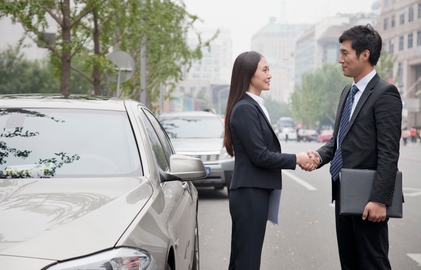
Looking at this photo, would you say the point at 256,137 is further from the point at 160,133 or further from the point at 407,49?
the point at 407,49

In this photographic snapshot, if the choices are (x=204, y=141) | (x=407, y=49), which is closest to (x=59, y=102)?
(x=204, y=141)

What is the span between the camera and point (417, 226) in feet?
29.7

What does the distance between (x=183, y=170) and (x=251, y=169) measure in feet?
1.35

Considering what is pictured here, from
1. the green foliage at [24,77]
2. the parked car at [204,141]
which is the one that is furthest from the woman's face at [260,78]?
the green foliage at [24,77]

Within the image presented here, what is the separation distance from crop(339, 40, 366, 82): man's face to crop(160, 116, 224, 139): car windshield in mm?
9604

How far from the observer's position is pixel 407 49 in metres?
80.8

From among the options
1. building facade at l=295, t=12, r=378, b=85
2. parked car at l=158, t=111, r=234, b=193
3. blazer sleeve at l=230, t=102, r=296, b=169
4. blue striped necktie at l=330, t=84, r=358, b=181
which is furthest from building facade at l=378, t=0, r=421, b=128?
blazer sleeve at l=230, t=102, r=296, b=169

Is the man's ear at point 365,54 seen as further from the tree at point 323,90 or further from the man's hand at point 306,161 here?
the tree at point 323,90

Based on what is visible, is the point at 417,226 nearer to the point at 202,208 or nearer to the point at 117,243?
the point at 202,208

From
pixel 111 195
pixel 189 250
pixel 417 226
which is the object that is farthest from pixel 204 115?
pixel 111 195

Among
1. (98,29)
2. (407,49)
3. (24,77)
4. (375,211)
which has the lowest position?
(375,211)

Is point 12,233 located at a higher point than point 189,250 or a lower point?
higher

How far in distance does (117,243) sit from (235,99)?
5.20ft

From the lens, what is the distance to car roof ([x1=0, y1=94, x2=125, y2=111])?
409 cm
